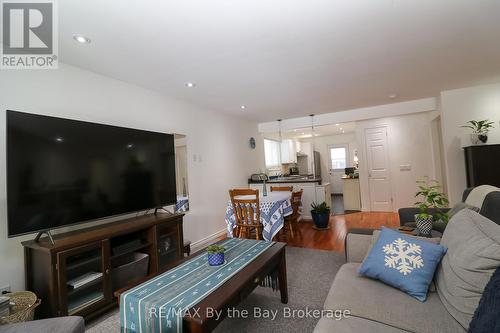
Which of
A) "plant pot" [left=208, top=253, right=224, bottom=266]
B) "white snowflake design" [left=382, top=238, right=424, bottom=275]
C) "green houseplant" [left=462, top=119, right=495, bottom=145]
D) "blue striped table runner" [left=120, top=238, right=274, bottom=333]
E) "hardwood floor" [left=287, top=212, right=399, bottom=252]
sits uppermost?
"green houseplant" [left=462, top=119, right=495, bottom=145]

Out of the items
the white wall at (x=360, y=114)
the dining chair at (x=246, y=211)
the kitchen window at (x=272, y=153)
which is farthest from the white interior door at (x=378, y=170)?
the dining chair at (x=246, y=211)

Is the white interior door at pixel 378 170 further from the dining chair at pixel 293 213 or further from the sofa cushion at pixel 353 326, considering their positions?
the sofa cushion at pixel 353 326

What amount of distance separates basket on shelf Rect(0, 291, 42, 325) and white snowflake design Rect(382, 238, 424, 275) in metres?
2.45

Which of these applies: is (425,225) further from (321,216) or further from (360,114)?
(360,114)

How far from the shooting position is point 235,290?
52.5 inches

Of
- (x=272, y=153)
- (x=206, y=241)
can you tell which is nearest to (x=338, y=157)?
(x=272, y=153)

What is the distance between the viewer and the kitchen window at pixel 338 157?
28.0 ft

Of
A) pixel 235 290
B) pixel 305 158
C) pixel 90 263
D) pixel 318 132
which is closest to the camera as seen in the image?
pixel 235 290

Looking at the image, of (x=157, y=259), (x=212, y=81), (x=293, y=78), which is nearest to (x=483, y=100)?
(x=293, y=78)

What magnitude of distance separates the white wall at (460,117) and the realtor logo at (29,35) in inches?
209

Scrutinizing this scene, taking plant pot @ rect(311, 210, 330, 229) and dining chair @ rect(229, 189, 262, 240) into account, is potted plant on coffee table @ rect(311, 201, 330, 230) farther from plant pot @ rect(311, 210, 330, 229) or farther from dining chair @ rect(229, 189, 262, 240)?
dining chair @ rect(229, 189, 262, 240)

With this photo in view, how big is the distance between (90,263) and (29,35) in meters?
1.94

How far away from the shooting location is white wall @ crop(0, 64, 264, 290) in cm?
193

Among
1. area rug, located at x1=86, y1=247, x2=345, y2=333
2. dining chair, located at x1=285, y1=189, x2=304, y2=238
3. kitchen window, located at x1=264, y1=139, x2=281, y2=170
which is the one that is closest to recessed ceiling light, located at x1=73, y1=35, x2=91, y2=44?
area rug, located at x1=86, y1=247, x2=345, y2=333
